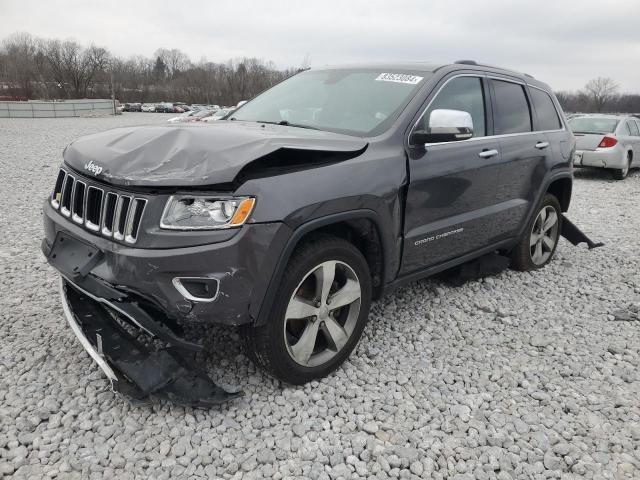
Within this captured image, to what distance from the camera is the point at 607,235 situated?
23.1ft

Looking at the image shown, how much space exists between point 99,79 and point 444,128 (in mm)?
92813

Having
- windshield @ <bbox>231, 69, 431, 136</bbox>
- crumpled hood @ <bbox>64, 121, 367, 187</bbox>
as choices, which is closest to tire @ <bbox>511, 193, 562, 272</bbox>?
windshield @ <bbox>231, 69, 431, 136</bbox>

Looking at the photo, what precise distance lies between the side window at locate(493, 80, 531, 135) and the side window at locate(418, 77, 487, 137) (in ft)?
0.75

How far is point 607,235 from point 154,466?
672 centimetres

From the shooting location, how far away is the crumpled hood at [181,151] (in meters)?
2.40

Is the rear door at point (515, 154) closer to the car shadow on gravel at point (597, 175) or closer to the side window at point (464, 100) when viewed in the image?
the side window at point (464, 100)

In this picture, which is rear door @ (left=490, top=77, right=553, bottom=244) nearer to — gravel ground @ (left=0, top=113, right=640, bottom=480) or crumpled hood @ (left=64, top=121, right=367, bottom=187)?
gravel ground @ (left=0, top=113, right=640, bottom=480)

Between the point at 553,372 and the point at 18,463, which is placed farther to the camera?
the point at 553,372

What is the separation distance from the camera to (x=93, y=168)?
8.86 feet

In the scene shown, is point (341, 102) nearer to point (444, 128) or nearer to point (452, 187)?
point (444, 128)

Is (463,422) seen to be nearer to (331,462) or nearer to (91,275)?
(331,462)

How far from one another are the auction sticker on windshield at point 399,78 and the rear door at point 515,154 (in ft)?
3.18

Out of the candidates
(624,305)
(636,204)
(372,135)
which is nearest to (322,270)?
(372,135)

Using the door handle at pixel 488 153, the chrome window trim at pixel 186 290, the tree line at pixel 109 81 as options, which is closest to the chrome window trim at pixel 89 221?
the chrome window trim at pixel 186 290
